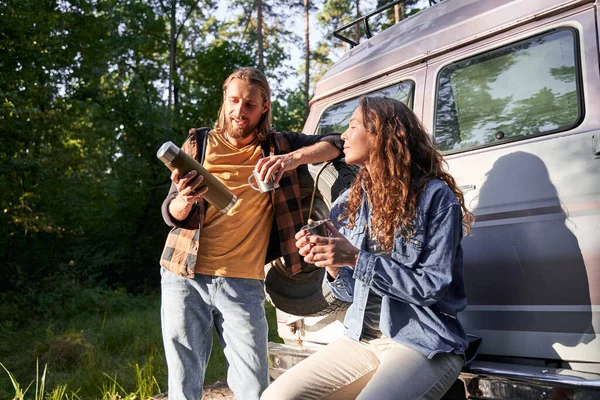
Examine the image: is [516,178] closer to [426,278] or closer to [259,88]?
[426,278]

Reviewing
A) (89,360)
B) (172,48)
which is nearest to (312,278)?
(89,360)

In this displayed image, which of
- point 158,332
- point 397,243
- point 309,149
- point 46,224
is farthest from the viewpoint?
point 46,224

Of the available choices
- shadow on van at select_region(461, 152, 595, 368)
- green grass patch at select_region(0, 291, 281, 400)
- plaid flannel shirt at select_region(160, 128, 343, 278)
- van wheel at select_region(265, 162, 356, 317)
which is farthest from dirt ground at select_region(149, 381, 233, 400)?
shadow on van at select_region(461, 152, 595, 368)

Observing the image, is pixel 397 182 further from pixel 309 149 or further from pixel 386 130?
pixel 309 149

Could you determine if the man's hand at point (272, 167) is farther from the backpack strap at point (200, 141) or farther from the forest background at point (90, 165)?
the forest background at point (90, 165)

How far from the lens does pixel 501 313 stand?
2850 millimetres

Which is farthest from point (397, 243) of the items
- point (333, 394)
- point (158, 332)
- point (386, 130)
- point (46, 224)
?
point (46, 224)

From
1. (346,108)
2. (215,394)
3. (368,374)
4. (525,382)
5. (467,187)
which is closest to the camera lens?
(368,374)

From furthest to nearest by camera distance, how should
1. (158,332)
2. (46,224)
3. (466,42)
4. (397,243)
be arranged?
1. (46,224)
2. (158,332)
3. (466,42)
4. (397,243)

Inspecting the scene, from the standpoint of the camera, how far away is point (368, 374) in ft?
7.56

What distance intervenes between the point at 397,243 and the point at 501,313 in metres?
0.92

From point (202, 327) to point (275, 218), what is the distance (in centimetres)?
62

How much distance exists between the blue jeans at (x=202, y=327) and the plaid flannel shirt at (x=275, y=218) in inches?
4.0

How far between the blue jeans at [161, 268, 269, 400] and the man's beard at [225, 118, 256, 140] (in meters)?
0.69
